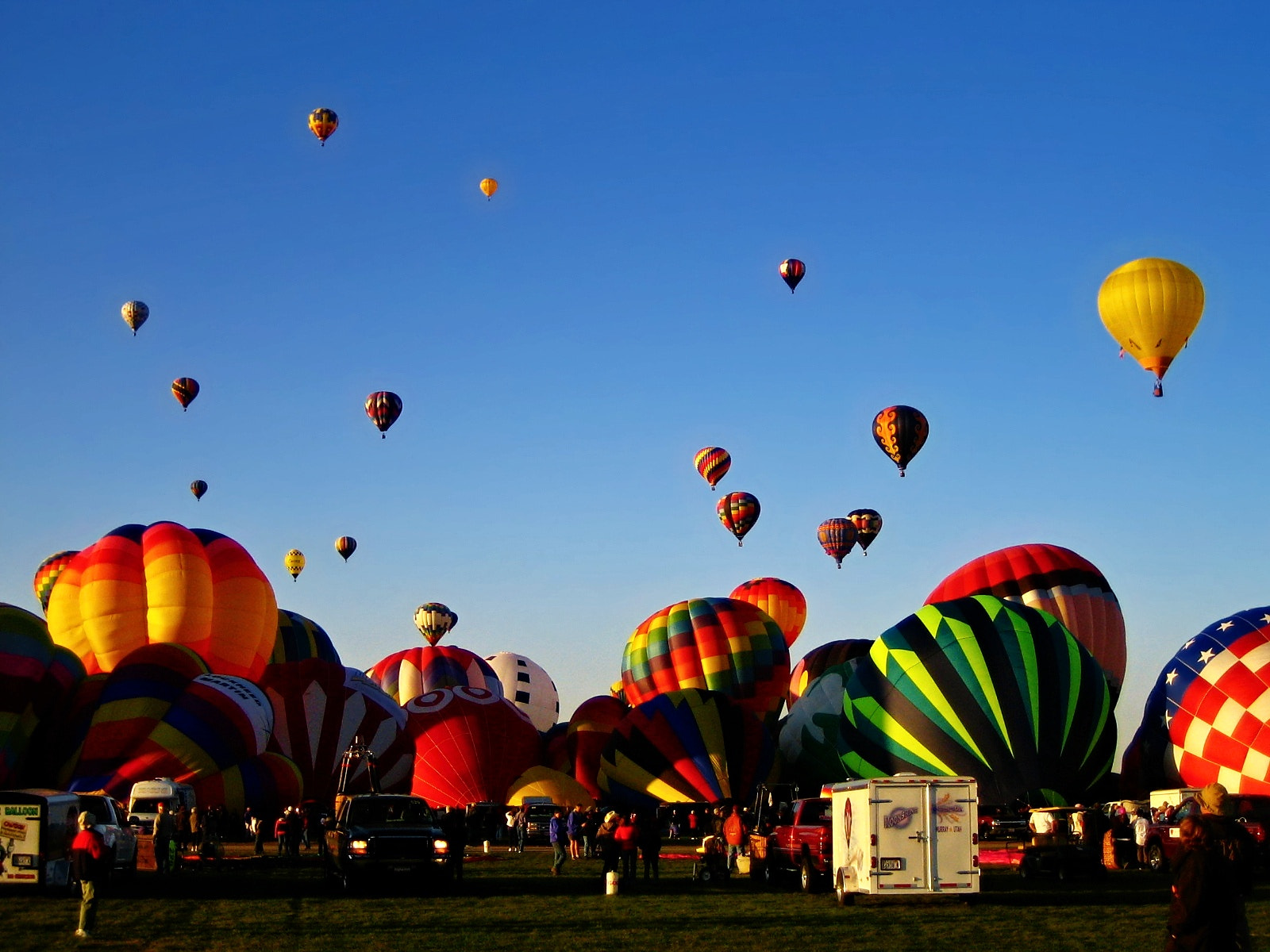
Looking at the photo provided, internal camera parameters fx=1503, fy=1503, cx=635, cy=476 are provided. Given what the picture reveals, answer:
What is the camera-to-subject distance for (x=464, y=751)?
126 ft

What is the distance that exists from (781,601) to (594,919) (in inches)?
1660

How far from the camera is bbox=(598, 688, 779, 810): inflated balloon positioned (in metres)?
34.9

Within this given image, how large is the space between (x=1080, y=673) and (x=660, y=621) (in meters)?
20.2

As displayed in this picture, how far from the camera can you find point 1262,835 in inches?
892

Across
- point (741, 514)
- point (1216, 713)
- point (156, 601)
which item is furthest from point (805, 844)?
point (741, 514)

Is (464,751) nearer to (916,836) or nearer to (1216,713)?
(1216,713)

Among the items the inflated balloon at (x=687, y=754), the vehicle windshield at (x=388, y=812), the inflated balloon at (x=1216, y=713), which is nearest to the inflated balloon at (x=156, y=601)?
the inflated balloon at (x=687, y=754)

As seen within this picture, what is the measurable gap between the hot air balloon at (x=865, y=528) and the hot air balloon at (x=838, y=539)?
22.6 inches

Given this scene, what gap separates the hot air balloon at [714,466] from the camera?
53.6m

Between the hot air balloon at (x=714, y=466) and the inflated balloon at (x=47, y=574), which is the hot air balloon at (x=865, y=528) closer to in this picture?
the hot air balloon at (x=714, y=466)

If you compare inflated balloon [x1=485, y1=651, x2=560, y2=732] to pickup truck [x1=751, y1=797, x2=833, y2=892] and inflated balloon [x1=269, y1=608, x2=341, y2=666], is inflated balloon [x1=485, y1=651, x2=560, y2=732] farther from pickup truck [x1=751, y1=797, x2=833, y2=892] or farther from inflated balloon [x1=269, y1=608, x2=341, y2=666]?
pickup truck [x1=751, y1=797, x2=833, y2=892]

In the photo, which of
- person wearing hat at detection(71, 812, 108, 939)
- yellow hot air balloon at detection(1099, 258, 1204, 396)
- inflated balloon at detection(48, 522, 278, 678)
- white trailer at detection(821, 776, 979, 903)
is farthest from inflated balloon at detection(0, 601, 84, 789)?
yellow hot air balloon at detection(1099, 258, 1204, 396)

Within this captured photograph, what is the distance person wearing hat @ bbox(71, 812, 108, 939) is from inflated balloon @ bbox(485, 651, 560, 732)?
167 ft

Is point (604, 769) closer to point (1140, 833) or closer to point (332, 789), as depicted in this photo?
point (332, 789)
